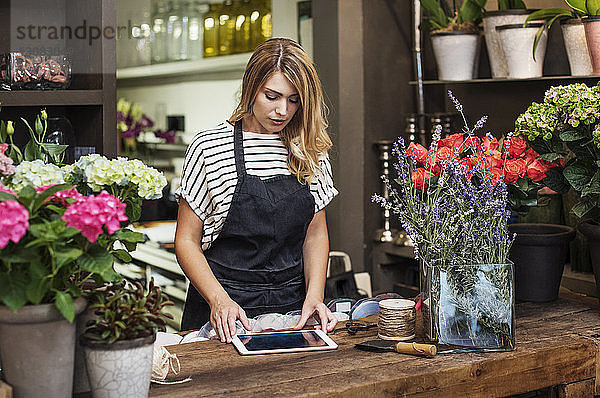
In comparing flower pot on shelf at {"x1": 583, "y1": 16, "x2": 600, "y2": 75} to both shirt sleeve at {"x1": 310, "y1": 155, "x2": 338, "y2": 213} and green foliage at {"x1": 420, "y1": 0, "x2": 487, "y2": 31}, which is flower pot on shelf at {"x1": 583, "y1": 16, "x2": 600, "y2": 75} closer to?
green foliage at {"x1": 420, "y1": 0, "x2": 487, "y2": 31}

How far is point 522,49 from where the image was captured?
9.53ft

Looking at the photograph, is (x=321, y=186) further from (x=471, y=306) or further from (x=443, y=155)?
(x=471, y=306)

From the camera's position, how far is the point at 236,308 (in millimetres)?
2168

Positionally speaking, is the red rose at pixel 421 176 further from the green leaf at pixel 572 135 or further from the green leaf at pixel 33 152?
the green leaf at pixel 33 152

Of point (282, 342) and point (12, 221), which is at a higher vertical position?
point (12, 221)

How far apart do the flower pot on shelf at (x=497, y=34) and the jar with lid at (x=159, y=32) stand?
93.5 inches

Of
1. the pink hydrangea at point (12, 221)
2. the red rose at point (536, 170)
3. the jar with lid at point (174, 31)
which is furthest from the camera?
the jar with lid at point (174, 31)

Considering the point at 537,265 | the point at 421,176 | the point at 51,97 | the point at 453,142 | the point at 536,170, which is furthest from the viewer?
the point at 51,97

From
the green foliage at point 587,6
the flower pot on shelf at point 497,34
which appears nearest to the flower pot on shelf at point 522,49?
the flower pot on shelf at point 497,34

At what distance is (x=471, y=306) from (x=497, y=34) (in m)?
1.50

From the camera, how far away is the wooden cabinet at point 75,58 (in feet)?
8.96

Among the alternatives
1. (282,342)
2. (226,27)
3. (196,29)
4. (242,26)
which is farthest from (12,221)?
(196,29)

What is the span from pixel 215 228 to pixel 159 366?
0.89 m

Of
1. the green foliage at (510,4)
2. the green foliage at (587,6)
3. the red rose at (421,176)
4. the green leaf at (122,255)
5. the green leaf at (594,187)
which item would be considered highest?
the green foliage at (510,4)
